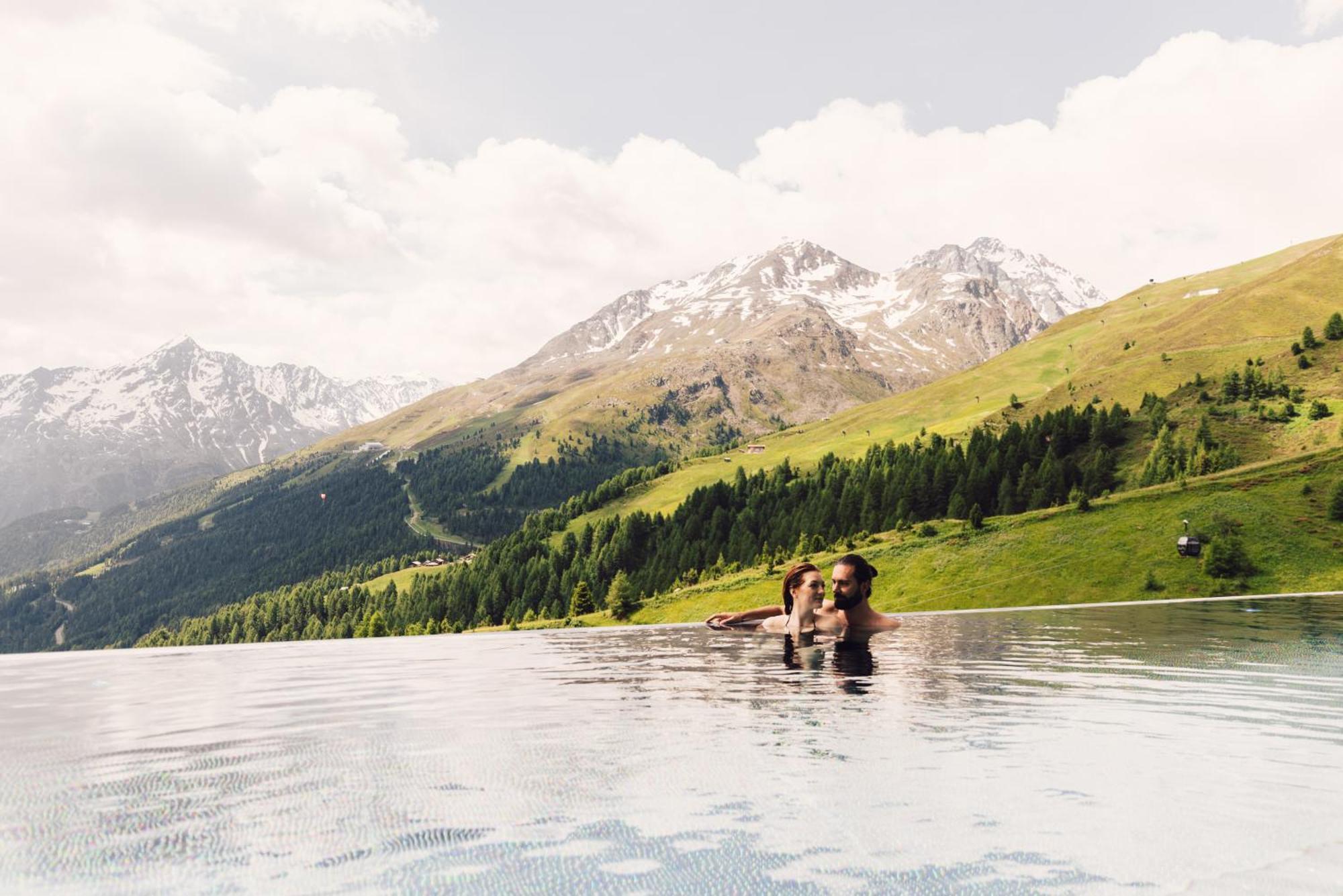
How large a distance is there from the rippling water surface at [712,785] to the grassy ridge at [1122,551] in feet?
227

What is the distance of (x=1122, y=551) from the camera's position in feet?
306

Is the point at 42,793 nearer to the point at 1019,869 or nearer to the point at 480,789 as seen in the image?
the point at 480,789

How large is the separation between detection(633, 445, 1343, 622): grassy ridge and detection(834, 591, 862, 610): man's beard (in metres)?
59.4

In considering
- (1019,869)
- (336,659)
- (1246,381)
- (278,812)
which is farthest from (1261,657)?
(1246,381)

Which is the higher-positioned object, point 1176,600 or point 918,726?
point 918,726

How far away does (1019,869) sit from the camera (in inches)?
304

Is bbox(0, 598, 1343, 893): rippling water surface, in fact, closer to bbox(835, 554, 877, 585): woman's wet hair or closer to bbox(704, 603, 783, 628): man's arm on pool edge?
bbox(835, 554, 877, 585): woman's wet hair

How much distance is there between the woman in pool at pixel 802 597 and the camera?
35938mm

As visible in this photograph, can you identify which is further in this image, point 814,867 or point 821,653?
point 821,653

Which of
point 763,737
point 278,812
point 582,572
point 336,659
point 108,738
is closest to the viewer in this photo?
point 278,812

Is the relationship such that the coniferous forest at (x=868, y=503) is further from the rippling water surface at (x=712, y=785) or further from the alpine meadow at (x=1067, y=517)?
the rippling water surface at (x=712, y=785)

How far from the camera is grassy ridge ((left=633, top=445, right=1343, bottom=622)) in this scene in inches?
3275

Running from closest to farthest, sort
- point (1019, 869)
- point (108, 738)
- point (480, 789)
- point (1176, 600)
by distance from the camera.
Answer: point (1019, 869) < point (480, 789) < point (108, 738) < point (1176, 600)

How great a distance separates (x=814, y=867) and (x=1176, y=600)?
85.0 meters
